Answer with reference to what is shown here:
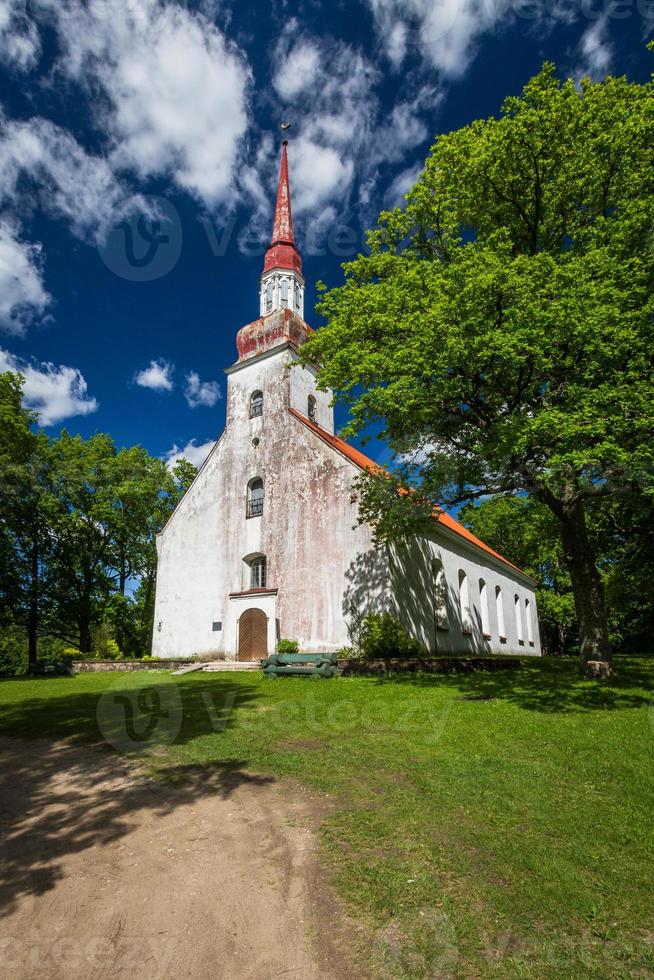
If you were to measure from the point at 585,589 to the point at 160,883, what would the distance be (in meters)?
12.6

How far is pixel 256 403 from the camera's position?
2431cm

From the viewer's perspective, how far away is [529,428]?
10266 millimetres

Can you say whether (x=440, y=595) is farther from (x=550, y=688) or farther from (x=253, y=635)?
(x=550, y=688)

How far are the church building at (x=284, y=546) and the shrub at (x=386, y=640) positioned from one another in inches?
25.9

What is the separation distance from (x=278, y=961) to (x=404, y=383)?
10.8 meters

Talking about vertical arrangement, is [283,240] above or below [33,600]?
above

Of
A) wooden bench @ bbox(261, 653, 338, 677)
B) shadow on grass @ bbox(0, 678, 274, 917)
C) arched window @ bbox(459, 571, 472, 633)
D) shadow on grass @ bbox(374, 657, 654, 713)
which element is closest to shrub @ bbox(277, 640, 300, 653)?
wooden bench @ bbox(261, 653, 338, 677)

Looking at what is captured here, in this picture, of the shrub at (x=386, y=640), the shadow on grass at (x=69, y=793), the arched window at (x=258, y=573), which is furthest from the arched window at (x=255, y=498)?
the shadow on grass at (x=69, y=793)

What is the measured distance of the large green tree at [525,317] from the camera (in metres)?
10.5

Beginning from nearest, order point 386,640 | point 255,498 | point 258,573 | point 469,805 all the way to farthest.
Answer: point 469,805, point 386,640, point 258,573, point 255,498

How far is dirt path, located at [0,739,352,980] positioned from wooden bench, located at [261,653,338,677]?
29.7 ft

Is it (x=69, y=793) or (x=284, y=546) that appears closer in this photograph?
(x=69, y=793)

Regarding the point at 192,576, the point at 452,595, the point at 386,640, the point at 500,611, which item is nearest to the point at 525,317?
the point at 386,640

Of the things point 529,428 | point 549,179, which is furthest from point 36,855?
point 549,179
